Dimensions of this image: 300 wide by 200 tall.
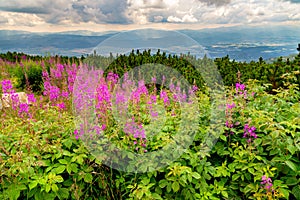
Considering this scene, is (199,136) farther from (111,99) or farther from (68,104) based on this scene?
(68,104)

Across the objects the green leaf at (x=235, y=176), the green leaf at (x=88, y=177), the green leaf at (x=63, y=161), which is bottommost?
the green leaf at (x=235, y=176)

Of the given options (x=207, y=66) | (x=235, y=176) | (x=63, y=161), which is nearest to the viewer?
(x=63, y=161)

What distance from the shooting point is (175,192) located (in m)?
3.10

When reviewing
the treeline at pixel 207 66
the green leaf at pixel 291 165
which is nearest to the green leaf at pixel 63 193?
the green leaf at pixel 291 165

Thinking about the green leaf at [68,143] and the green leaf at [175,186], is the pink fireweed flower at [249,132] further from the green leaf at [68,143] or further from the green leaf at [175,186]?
the green leaf at [68,143]

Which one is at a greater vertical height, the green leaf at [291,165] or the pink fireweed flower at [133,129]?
the pink fireweed flower at [133,129]

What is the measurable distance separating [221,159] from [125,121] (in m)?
1.13

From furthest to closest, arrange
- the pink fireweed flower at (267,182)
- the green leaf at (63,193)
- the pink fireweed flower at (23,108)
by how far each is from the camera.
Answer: the pink fireweed flower at (23,108), the green leaf at (63,193), the pink fireweed flower at (267,182)

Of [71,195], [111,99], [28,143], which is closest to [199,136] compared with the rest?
[111,99]

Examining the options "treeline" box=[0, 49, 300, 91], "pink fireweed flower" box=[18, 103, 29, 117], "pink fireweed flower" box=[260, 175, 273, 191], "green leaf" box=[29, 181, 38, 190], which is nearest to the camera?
"green leaf" box=[29, 181, 38, 190]

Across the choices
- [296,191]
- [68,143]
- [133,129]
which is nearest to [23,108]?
[68,143]

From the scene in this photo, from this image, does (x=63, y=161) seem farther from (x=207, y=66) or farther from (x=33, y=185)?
(x=207, y=66)

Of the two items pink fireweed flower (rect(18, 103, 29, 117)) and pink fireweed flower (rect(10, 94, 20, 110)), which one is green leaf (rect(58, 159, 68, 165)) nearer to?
pink fireweed flower (rect(18, 103, 29, 117))

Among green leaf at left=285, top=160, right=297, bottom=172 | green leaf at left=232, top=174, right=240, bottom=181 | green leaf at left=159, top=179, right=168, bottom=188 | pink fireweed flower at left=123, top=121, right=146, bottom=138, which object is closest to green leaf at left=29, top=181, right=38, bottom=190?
pink fireweed flower at left=123, top=121, right=146, bottom=138
